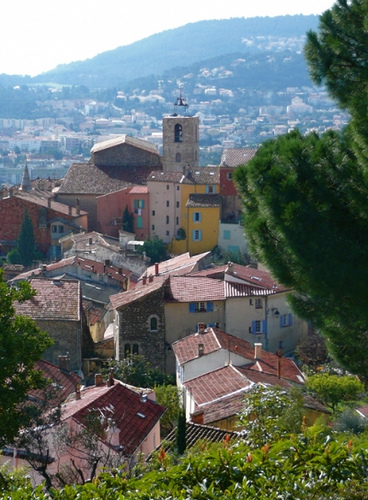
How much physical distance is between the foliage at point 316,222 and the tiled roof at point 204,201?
36.6 meters

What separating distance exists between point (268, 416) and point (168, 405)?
8.64 m

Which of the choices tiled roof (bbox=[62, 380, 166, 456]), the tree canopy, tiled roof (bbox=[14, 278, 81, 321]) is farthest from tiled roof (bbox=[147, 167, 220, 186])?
the tree canopy

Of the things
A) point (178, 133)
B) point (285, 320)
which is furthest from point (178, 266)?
point (178, 133)

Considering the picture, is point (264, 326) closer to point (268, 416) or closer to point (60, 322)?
point (60, 322)

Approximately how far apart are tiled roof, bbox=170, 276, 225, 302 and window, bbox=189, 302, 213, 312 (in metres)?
0.13

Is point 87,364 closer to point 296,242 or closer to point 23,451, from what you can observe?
point 23,451

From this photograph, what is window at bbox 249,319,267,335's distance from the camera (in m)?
31.1

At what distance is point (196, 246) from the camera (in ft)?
162

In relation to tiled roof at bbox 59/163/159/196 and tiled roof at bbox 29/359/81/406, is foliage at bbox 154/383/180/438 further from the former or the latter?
tiled roof at bbox 59/163/159/196

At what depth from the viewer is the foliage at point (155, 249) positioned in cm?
4778

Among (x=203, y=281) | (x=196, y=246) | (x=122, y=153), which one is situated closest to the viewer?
(x=203, y=281)

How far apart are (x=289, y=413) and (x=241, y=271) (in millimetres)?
20224

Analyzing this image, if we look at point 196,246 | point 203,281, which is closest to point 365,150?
point 203,281

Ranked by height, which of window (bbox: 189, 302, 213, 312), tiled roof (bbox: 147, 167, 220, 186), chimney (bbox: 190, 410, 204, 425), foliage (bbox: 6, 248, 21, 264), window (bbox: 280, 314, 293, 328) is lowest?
foliage (bbox: 6, 248, 21, 264)
